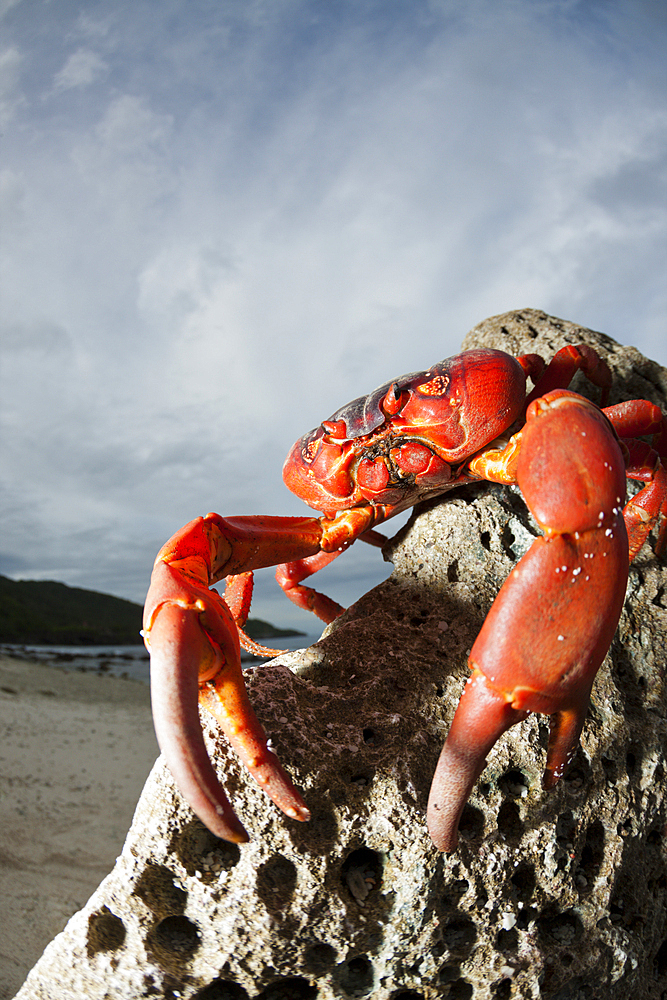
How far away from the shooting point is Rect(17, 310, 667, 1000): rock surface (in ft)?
5.25

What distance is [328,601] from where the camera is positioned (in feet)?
10.5

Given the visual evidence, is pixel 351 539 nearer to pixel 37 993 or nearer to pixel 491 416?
pixel 491 416

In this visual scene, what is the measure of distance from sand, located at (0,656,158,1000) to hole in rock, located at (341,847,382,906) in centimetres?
256

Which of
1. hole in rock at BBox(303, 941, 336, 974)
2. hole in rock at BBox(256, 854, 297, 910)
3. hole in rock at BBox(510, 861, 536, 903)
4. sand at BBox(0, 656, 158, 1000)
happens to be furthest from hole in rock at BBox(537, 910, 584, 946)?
sand at BBox(0, 656, 158, 1000)

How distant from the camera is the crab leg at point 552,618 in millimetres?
1345

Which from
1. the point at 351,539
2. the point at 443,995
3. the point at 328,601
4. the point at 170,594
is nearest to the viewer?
Result: the point at 170,594

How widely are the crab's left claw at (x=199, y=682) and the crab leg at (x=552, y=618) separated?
45cm

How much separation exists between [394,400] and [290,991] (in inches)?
72.0

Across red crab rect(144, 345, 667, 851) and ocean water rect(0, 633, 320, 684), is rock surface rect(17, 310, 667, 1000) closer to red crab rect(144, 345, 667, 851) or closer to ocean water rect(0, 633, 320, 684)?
red crab rect(144, 345, 667, 851)

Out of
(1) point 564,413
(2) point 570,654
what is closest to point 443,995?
(2) point 570,654

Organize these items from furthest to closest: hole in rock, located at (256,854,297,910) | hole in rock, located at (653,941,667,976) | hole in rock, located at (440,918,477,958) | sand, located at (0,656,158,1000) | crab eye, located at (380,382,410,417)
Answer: sand, located at (0,656,158,1000) < crab eye, located at (380,382,410,417) < hole in rock, located at (653,941,667,976) < hole in rock, located at (440,918,477,958) < hole in rock, located at (256,854,297,910)

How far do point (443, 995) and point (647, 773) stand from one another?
89 centimetres

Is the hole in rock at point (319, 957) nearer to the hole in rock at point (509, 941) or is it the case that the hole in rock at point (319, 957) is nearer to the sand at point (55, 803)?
the hole in rock at point (509, 941)

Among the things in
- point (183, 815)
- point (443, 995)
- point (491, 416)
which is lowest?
point (443, 995)
